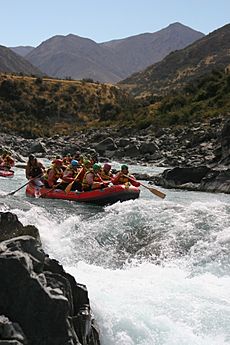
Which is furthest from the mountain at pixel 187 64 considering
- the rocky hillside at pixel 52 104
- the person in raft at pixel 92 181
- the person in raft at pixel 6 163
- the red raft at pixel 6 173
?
the person in raft at pixel 92 181

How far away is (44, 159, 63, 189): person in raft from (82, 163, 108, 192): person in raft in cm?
101

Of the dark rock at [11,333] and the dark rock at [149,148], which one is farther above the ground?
the dark rock at [11,333]

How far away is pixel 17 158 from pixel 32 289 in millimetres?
25798

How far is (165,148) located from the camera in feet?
97.6

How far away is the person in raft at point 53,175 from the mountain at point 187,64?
264ft

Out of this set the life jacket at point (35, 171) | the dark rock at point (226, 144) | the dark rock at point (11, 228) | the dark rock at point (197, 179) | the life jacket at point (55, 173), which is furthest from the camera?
the dark rock at point (226, 144)

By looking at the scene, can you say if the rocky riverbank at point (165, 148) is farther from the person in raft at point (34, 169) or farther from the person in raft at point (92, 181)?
the person in raft at point (34, 169)

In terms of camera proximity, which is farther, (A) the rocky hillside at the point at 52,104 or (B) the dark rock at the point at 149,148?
(A) the rocky hillside at the point at 52,104

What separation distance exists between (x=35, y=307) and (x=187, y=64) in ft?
361

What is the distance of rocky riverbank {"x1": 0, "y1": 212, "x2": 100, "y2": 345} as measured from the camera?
483cm

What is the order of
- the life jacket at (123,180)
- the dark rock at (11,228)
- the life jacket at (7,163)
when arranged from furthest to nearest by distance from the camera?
the life jacket at (7,163), the life jacket at (123,180), the dark rock at (11,228)

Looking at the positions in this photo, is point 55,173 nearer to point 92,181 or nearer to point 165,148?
point 92,181

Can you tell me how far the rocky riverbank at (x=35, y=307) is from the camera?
483 centimetres

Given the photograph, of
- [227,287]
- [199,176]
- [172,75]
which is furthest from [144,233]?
[172,75]
